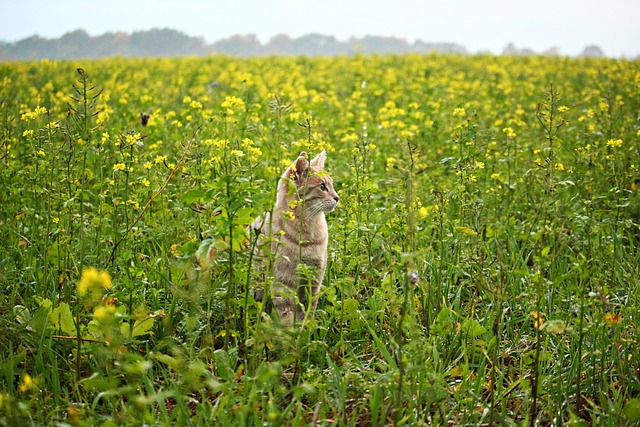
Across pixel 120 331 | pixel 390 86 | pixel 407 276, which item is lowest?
pixel 120 331

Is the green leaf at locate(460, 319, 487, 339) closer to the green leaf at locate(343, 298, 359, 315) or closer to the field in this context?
the field

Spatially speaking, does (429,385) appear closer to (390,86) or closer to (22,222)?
(22,222)

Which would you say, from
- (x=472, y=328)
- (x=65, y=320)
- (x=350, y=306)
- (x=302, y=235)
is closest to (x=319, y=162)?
(x=302, y=235)

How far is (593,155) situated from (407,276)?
11.1 ft

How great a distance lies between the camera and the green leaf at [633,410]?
10.4 feet

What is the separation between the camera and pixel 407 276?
2.68 metres

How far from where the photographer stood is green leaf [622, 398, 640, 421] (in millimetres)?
3158

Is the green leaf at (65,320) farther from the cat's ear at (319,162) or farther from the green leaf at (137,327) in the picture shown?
the cat's ear at (319,162)

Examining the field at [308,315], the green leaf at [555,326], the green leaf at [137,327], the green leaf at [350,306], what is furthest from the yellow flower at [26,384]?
the green leaf at [555,326]

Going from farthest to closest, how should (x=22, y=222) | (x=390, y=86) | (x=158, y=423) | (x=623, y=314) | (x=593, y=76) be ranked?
(x=593, y=76), (x=390, y=86), (x=22, y=222), (x=623, y=314), (x=158, y=423)

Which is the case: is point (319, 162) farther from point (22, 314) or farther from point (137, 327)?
point (22, 314)

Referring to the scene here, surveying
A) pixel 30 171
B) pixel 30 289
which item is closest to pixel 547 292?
pixel 30 289

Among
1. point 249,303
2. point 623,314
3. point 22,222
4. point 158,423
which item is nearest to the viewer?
point 158,423

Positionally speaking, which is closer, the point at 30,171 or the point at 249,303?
the point at 249,303
